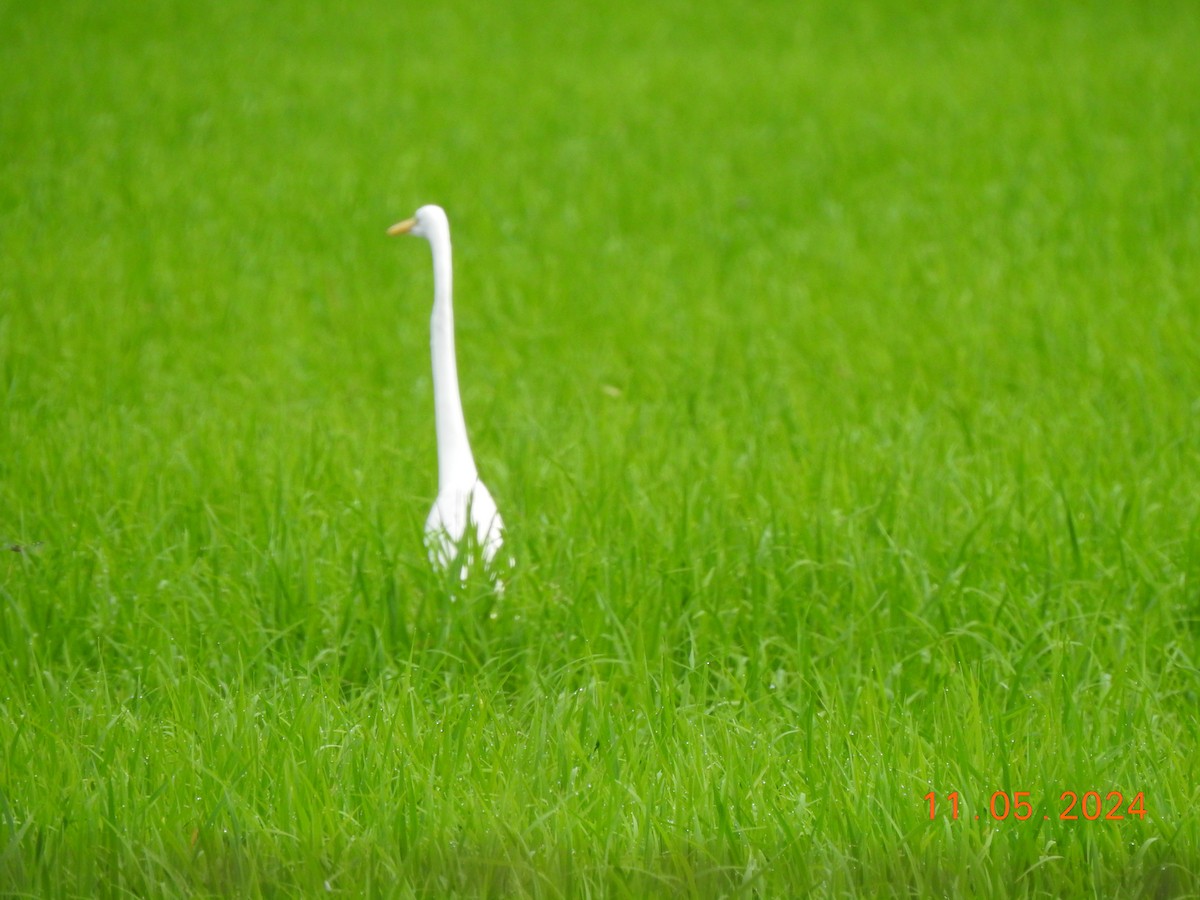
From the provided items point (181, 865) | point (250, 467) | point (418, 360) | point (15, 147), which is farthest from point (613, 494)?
point (15, 147)

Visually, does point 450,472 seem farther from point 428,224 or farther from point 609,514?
point 428,224

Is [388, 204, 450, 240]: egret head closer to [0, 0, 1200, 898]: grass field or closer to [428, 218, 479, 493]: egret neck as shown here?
[428, 218, 479, 493]: egret neck

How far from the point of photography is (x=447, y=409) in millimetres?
3193

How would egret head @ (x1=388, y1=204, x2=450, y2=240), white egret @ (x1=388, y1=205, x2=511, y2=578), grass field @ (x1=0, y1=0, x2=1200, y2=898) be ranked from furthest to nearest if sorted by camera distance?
egret head @ (x1=388, y1=204, x2=450, y2=240), white egret @ (x1=388, y1=205, x2=511, y2=578), grass field @ (x1=0, y1=0, x2=1200, y2=898)

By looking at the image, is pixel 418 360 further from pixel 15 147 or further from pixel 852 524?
pixel 15 147

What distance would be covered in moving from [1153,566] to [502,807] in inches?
76.4

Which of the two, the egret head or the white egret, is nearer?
the white egret

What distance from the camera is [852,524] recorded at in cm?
324

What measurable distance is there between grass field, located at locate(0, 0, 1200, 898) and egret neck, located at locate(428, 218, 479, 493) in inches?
8.9

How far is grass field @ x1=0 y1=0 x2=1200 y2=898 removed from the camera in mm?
2102
